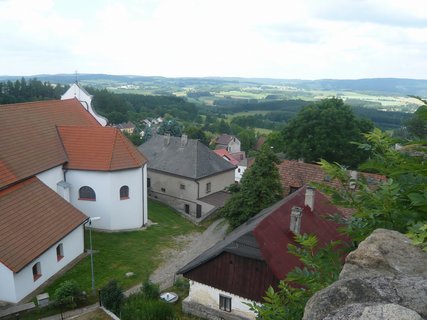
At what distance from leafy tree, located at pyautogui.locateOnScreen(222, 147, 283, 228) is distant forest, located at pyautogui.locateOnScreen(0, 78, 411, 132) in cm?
9008

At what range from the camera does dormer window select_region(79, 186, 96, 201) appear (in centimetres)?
2612

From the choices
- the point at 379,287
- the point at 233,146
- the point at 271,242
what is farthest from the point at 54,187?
the point at 233,146

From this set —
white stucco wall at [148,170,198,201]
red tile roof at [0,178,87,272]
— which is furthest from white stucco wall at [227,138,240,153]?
red tile roof at [0,178,87,272]

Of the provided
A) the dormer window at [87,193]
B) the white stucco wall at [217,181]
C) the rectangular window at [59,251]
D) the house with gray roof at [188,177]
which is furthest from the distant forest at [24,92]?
the rectangular window at [59,251]

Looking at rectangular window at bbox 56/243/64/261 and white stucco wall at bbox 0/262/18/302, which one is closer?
white stucco wall at bbox 0/262/18/302

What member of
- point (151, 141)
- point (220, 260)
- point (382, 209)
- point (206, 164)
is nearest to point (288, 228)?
point (220, 260)

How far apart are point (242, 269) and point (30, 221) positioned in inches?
437

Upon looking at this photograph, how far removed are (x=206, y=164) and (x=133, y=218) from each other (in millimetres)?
12064

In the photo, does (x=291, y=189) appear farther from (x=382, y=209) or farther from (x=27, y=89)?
(x=27, y=89)

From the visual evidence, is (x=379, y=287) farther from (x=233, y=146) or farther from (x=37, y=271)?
(x=233, y=146)

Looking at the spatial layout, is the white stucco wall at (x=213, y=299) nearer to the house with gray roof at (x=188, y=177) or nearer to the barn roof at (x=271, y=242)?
the barn roof at (x=271, y=242)

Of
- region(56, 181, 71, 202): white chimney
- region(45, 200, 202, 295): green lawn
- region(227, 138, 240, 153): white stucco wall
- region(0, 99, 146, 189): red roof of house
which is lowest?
region(227, 138, 240, 153): white stucco wall

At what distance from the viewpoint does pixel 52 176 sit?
24359mm

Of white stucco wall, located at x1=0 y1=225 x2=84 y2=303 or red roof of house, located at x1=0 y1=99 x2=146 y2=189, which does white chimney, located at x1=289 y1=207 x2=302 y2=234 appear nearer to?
white stucco wall, located at x1=0 y1=225 x2=84 y2=303
